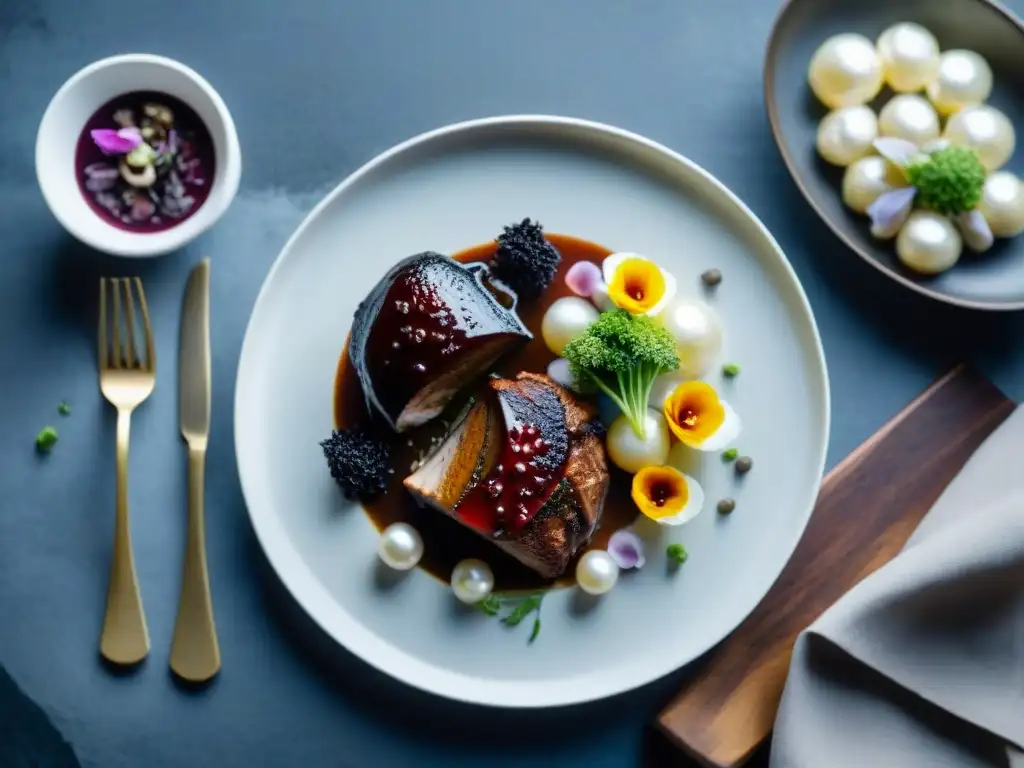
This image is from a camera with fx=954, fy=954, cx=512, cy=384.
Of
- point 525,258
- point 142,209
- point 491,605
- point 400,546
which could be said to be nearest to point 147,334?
point 142,209

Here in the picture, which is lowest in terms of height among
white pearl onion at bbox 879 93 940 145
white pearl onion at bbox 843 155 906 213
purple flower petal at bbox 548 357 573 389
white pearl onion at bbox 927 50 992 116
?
purple flower petal at bbox 548 357 573 389

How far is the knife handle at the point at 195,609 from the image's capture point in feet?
8.63

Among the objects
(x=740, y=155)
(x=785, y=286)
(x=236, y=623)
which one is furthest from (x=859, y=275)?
(x=236, y=623)

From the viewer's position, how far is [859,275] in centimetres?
282

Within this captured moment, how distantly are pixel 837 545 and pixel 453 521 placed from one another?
109 centimetres

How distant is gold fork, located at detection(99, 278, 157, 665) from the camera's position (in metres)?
2.63

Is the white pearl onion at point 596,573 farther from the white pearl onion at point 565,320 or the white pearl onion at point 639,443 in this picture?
the white pearl onion at point 565,320

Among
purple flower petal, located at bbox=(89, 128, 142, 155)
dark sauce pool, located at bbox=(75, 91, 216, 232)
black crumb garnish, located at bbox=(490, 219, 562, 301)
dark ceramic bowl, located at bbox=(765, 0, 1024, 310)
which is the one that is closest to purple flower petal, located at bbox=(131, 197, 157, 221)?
dark sauce pool, located at bbox=(75, 91, 216, 232)

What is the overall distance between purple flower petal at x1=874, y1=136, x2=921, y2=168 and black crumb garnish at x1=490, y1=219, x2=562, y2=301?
96 cm

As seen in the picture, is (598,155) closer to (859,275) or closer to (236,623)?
(859,275)

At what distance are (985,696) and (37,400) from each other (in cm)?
270

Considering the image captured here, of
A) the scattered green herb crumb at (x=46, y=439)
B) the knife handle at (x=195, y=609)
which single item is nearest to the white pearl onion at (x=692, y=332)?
the knife handle at (x=195, y=609)

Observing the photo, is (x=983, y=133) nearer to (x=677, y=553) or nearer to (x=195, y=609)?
(x=677, y=553)

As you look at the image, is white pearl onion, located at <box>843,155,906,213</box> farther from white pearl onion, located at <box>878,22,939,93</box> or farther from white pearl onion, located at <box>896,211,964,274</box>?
white pearl onion, located at <box>878,22,939,93</box>
